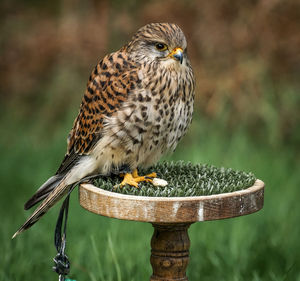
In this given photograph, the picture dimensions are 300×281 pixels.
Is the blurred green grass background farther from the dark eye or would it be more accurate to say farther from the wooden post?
the dark eye

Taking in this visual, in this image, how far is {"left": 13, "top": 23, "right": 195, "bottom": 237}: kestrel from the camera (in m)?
2.54

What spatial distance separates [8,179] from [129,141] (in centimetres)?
290

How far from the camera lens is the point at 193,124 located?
18.1ft

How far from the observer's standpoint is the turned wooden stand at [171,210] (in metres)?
2.20

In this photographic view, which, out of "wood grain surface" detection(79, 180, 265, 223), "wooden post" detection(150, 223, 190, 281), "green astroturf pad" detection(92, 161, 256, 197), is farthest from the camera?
"wooden post" detection(150, 223, 190, 281)

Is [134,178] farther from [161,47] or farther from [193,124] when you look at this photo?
[193,124]

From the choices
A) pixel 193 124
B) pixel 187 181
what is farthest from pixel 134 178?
pixel 193 124

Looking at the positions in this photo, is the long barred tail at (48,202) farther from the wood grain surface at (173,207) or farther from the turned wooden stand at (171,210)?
the wood grain surface at (173,207)

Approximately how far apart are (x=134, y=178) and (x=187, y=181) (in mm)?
260

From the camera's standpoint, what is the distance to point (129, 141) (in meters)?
2.56

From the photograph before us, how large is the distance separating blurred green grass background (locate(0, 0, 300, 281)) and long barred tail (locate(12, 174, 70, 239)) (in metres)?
0.28

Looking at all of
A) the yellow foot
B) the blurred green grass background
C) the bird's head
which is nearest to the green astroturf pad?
the yellow foot

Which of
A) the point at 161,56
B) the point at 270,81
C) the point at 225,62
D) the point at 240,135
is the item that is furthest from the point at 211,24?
the point at 161,56

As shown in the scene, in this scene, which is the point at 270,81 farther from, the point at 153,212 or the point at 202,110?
the point at 153,212
